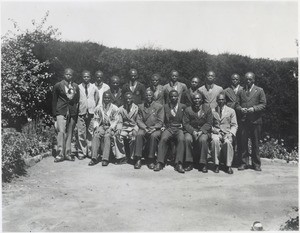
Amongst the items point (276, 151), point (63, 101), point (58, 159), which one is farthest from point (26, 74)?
point (276, 151)

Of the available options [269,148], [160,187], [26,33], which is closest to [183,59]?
[269,148]

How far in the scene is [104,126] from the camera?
26.7 feet

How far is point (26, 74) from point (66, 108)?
1.67 m

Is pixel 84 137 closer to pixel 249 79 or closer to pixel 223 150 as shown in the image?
pixel 223 150

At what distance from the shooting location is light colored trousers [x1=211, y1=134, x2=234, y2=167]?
24.6 feet

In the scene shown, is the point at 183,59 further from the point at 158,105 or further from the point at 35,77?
the point at 35,77

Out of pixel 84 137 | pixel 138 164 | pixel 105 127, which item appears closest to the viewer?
pixel 138 164

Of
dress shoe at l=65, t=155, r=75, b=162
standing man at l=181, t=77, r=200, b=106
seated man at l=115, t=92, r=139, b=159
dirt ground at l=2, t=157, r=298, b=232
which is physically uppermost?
standing man at l=181, t=77, r=200, b=106

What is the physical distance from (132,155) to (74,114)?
55.1 inches

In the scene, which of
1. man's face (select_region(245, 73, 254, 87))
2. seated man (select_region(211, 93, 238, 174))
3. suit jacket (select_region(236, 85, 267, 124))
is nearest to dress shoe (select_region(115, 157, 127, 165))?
seated man (select_region(211, 93, 238, 174))

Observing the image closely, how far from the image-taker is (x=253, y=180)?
7.09 meters

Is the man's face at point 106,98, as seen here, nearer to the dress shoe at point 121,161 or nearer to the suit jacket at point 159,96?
the suit jacket at point 159,96

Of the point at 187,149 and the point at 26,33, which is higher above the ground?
the point at 26,33

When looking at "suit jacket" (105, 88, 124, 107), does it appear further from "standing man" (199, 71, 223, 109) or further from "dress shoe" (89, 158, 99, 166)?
"standing man" (199, 71, 223, 109)
